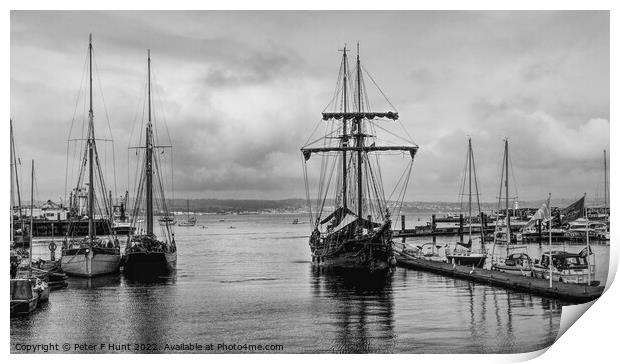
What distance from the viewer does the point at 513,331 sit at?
12.4 m

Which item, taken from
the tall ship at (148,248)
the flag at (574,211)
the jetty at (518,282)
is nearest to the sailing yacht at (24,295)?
the tall ship at (148,248)

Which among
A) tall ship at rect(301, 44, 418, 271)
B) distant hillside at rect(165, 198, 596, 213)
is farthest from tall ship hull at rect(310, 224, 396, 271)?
Answer: distant hillside at rect(165, 198, 596, 213)

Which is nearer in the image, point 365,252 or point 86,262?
point 86,262

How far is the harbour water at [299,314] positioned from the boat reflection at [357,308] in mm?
21

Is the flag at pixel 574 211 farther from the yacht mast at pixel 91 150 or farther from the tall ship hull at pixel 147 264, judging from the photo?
the tall ship hull at pixel 147 264

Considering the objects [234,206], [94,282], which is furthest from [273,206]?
[94,282]

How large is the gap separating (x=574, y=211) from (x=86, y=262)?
1230 centimetres

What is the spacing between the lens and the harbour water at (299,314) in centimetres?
1153

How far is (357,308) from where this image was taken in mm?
14812

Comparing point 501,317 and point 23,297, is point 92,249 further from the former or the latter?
point 501,317

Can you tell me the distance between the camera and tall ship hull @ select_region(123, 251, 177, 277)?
21422mm
